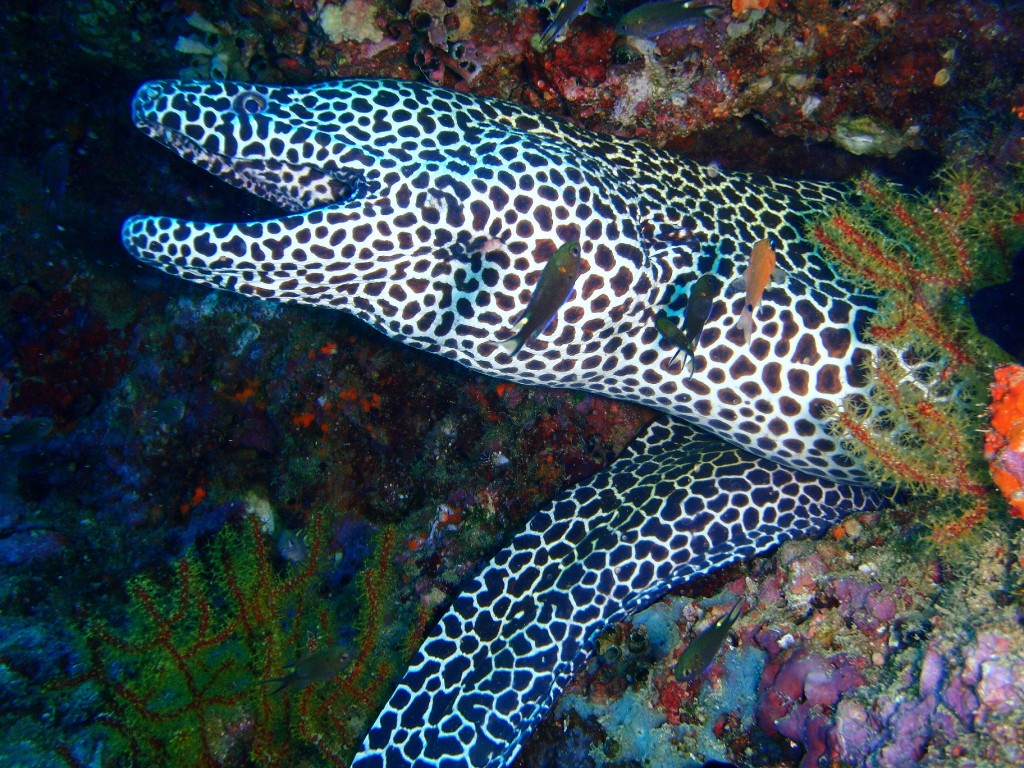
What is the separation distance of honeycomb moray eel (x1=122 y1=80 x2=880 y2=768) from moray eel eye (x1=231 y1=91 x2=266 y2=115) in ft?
0.05

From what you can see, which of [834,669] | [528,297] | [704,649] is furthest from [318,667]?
[834,669]

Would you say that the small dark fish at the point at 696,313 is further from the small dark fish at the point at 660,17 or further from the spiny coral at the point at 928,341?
the small dark fish at the point at 660,17

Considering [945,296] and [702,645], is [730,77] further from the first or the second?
[702,645]

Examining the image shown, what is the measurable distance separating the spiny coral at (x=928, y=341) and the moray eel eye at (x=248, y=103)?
3.43m

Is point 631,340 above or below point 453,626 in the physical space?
above

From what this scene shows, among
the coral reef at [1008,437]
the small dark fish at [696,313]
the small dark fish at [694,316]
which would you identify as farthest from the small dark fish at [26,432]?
the coral reef at [1008,437]

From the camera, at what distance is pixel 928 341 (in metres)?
3.07

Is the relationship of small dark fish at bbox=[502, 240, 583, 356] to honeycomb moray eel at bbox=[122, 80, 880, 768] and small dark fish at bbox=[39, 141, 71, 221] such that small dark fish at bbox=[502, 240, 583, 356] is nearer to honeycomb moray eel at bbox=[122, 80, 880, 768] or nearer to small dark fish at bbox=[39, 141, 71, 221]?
honeycomb moray eel at bbox=[122, 80, 880, 768]

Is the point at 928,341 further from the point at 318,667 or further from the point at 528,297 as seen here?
the point at 318,667

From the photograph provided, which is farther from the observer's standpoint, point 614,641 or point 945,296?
point 614,641

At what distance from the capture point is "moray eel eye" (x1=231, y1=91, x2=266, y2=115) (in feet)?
10.7

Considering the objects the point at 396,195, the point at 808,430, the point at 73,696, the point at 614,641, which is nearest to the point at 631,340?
the point at 808,430

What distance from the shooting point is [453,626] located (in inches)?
144

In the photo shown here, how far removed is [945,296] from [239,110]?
160 inches
